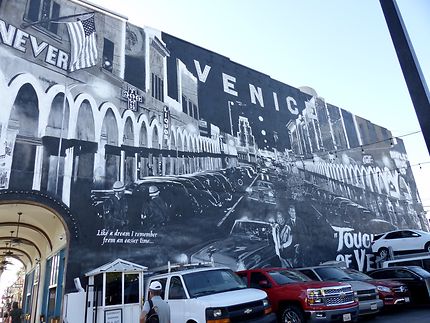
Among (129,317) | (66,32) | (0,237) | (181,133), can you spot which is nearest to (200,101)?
(181,133)

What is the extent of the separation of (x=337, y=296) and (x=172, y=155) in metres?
9.81

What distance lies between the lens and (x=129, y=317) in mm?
12039

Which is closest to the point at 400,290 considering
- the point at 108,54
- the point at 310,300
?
the point at 310,300

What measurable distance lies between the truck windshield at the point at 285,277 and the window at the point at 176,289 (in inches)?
120

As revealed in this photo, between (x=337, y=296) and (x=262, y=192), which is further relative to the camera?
(x=262, y=192)

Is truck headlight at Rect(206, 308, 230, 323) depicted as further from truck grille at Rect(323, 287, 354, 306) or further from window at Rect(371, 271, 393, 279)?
window at Rect(371, 271, 393, 279)

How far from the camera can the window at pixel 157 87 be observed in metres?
17.2

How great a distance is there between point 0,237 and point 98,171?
10.5 metres

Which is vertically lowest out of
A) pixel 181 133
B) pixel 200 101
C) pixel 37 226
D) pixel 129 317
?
pixel 129 317

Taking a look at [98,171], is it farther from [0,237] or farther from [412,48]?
[412,48]

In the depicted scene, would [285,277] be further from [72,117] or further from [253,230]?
[72,117]

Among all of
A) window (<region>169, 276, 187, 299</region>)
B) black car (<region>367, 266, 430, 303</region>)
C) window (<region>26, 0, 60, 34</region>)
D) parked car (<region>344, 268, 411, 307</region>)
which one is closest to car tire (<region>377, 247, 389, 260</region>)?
black car (<region>367, 266, 430, 303</region>)

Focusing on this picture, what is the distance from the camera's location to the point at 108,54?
52.7 feet

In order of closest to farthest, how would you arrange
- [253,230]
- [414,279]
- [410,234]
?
[414,279]
[253,230]
[410,234]
